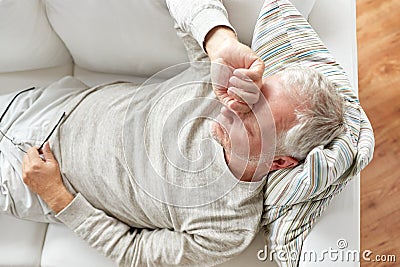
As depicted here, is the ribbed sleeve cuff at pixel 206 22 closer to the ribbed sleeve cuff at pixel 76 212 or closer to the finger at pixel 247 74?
the finger at pixel 247 74

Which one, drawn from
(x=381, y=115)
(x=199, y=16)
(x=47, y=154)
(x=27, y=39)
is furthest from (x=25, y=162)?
(x=381, y=115)

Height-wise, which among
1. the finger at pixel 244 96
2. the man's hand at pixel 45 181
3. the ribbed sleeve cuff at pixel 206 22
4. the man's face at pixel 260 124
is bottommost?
the man's hand at pixel 45 181

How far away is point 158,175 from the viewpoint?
126 cm

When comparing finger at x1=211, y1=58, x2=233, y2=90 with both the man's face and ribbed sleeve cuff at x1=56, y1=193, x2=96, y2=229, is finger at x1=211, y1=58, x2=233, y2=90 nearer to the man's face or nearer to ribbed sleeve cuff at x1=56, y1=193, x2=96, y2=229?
the man's face

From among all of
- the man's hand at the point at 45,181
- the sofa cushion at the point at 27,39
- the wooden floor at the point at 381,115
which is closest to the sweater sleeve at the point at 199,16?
the sofa cushion at the point at 27,39

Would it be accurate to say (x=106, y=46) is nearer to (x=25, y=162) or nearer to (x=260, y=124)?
(x=25, y=162)

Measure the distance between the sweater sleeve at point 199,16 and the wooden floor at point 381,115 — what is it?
2.66ft

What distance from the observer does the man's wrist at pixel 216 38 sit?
46.0 inches

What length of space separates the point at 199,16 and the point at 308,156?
37cm

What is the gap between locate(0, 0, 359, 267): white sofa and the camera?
1285 mm

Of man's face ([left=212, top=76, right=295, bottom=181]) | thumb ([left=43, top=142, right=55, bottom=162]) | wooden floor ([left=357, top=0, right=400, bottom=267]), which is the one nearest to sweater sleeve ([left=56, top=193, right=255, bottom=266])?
thumb ([left=43, top=142, right=55, bottom=162])

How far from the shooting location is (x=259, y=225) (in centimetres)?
128

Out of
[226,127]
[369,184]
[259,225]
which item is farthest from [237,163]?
[369,184]

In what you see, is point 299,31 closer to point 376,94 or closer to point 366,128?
point 366,128
